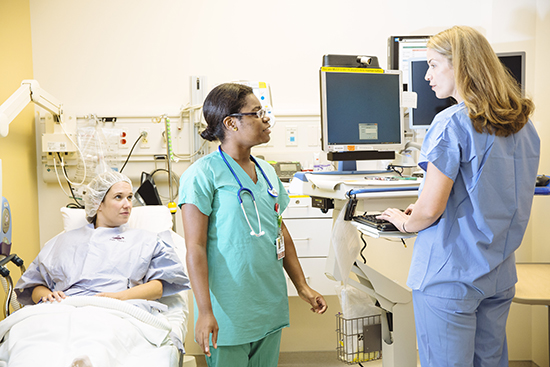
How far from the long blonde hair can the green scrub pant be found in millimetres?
868

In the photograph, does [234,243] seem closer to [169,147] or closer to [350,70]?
[350,70]

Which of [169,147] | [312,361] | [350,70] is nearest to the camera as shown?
[350,70]

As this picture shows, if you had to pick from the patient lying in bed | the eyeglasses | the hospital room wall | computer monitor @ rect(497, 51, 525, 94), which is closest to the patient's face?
the patient lying in bed

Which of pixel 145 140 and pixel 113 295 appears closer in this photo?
pixel 113 295

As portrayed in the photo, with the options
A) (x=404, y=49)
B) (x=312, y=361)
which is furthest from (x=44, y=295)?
(x=404, y=49)

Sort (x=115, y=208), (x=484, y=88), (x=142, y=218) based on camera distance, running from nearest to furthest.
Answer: (x=484, y=88) → (x=115, y=208) → (x=142, y=218)

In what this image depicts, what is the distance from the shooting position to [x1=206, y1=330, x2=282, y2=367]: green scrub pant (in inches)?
50.9

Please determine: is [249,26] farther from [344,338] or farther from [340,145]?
[344,338]

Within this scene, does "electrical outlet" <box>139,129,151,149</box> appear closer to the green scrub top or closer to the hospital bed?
the hospital bed

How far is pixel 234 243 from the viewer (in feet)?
4.25

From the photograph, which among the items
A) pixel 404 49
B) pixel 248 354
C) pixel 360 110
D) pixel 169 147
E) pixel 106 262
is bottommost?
pixel 248 354

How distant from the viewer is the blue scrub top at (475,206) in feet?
3.89

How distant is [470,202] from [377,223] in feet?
1.13

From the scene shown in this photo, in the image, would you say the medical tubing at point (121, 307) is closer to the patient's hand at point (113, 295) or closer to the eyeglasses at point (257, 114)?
the patient's hand at point (113, 295)
